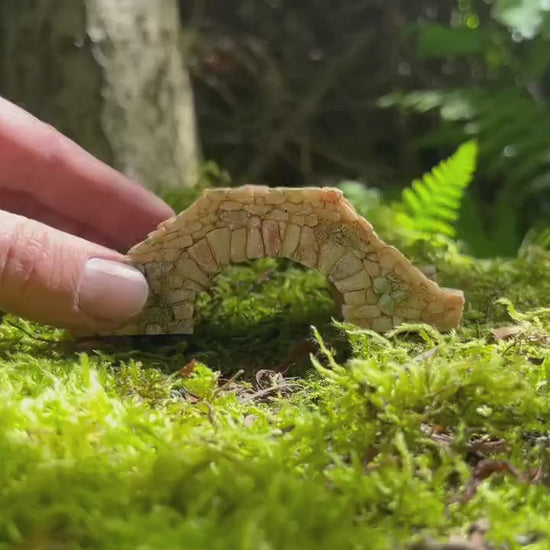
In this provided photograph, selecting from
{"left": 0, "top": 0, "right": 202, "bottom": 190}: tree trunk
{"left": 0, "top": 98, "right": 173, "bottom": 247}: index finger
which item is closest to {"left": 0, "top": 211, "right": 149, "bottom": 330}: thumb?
{"left": 0, "top": 98, "right": 173, "bottom": 247}: index finger

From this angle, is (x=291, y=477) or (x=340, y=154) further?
(x=340, y=154)

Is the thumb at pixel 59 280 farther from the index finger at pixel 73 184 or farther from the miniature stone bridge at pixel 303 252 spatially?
the index finger at pixel 73 184

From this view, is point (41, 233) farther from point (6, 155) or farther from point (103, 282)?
point (6, 155)

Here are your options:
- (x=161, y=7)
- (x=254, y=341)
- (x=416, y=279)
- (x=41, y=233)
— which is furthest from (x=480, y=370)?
(x=161, y=7)

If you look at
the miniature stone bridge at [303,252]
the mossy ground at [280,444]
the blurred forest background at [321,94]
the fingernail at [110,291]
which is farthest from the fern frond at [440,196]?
the fingernail at [110,291]

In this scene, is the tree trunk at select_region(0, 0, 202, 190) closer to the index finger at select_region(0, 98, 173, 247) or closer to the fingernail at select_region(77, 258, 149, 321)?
the index finger at select_region(0, 98, 173, 247)
